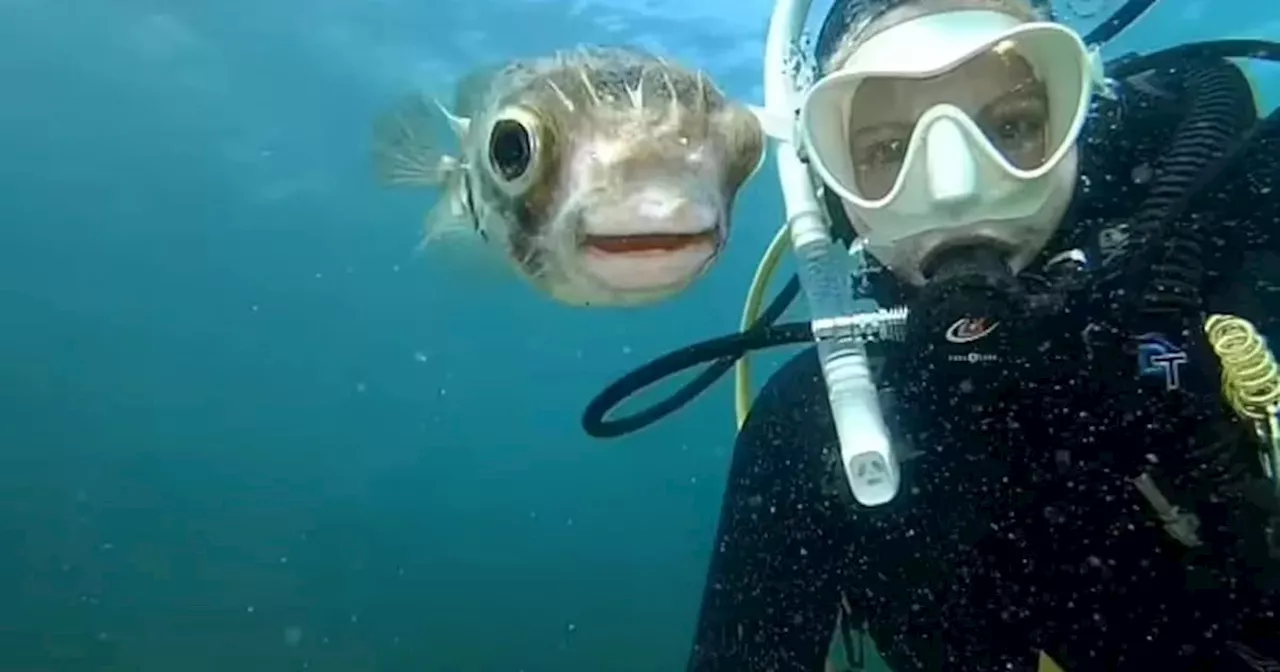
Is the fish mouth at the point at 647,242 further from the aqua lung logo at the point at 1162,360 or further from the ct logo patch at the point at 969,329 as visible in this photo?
the aqua lung logo at the point at 1162,360

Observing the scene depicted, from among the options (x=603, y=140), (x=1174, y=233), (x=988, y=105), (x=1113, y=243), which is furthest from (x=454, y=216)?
(x=1174, y=233)

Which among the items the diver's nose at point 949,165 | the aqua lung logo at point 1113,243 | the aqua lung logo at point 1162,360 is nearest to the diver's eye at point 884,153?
the diver's nose at point 949,165

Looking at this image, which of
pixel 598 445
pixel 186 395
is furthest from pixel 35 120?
pixel 598 445

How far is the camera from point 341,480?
47000 millimetres

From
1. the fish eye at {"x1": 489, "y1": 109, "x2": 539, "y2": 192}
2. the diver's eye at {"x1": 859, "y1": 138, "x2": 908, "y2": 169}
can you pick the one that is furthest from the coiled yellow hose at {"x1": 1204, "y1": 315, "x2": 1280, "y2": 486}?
the fish eye at {"x1": 489, "y1": 109, "x2": 539, "y2": 192}

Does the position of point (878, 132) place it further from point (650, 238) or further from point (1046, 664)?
point (1046, 664)

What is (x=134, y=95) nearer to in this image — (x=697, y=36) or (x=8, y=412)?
(x=697, y=36)

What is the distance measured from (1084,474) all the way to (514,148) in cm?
159

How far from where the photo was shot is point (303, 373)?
3575 centimetres

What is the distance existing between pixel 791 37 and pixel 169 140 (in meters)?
18.6

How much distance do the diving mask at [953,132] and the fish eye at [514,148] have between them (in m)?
0.99

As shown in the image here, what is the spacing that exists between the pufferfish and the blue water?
2.02 feet

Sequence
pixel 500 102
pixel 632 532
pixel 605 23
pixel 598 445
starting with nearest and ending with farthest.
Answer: pixel 500 102 < pixel 605 23 < pixel 598 445 < pixel 632 532

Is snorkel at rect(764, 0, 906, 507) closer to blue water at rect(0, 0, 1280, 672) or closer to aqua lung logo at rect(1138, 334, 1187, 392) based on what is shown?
aqua lung logo at rect(1138, 334, 1187, 392)
